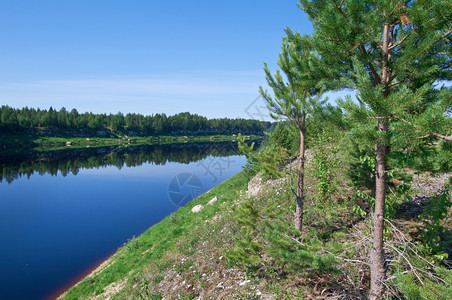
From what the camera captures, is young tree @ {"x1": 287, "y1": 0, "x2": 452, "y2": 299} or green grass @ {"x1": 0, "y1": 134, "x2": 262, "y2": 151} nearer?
young tree @ {"x1": 287, "y1": 0, "x2": 452, "y2": 299}

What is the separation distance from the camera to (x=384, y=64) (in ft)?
16.2

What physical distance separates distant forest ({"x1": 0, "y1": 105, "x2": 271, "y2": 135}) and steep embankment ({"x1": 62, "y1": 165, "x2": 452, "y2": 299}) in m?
63.0

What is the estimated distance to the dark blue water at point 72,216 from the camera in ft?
59.7

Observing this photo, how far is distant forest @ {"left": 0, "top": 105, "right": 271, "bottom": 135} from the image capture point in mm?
103738

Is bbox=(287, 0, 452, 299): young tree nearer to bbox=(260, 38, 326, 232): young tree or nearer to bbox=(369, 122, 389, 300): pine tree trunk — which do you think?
bbox=(369, 122, 389, 300): pine tree trunk

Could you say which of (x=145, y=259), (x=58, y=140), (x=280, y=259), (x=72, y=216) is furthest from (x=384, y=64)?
(x=58, y=140)

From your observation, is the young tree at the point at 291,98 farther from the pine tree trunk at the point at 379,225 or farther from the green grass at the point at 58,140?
the green grass at the point at 58,140

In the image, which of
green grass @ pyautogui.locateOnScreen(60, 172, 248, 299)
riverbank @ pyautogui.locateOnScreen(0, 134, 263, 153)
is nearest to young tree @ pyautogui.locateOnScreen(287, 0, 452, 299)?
green grass @ pyautogui.locateOnScreen(60, 172, 248, 299)

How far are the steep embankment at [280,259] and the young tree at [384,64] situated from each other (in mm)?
853

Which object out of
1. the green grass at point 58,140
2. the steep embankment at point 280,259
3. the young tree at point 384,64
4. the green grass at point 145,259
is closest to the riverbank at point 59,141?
the green grass at point 58,140

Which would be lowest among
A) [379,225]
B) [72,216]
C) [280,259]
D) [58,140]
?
[72,216]

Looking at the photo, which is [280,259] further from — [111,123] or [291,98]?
[111,123]

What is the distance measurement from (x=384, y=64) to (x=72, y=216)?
3250cm

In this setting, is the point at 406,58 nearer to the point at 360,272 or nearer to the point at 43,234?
the point at 360,272
